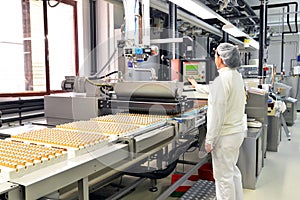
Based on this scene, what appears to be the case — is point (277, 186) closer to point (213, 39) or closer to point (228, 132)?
point (228, 132)

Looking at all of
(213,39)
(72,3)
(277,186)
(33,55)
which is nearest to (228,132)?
(277,186)

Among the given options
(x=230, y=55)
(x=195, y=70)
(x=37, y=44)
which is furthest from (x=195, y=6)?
(x=37, y=44)

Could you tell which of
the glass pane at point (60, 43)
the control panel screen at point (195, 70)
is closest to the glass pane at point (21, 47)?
the glass pane at point (60, 43)

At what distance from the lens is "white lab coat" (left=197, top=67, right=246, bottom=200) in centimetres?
209

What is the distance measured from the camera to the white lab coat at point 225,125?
2.09 m

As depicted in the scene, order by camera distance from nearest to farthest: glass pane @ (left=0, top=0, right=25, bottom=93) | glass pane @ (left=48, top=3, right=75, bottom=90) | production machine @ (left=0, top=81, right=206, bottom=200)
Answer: production machine @ (left=0, top=81, right=206, bottom=200)
glass pane @ (left=0, top=0, right=25, bottom=93)
glass pane @ (left=48, top=3, right=75, bottom=90)

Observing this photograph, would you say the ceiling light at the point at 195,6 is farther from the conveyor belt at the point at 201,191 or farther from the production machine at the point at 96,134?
the conveyor belt at the point at 201,191

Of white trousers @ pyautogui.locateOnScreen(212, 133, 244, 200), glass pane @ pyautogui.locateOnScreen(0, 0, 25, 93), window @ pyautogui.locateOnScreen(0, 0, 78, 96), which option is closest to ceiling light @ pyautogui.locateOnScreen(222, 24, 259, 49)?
white trousers @ pyautogui.locateOnScreen(212, 133, 244, 200)

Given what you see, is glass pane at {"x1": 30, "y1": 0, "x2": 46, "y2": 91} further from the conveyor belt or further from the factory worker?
the factory worker

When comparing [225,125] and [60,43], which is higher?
[60,43]

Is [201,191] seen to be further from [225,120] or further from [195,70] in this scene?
[195,70]

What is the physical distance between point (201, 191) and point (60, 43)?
3.11m

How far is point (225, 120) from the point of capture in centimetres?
216

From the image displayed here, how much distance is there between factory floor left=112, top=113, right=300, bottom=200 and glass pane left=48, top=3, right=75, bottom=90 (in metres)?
2.11
